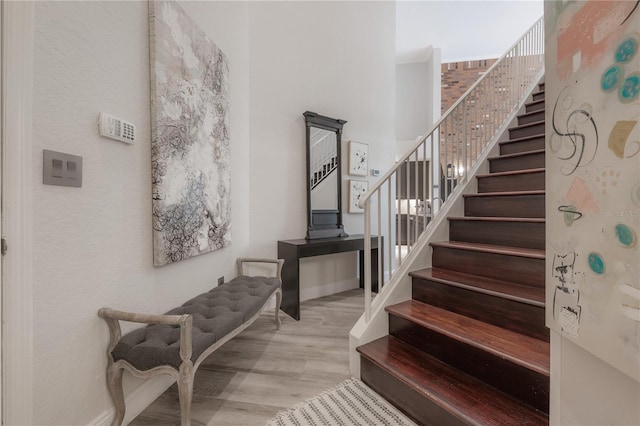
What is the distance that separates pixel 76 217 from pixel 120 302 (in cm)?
50

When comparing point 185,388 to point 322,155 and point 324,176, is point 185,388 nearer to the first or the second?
point 324,176

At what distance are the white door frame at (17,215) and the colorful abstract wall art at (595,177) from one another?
1.84 meters

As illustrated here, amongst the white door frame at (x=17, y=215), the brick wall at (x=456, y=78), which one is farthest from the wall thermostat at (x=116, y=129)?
the brick wall at (x=456, y=78)

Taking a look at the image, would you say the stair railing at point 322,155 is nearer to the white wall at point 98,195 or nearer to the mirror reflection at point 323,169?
the mirror reflection at point 323,169

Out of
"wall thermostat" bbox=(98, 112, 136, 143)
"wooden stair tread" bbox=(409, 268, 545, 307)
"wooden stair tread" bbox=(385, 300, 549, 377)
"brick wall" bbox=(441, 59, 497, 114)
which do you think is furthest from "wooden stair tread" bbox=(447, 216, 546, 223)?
"brick wall" bbox=(441, 59, 497, 114)

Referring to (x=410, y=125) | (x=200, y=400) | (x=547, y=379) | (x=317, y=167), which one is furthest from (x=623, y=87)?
(x=410, y=125)

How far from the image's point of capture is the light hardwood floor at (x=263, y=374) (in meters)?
1.47

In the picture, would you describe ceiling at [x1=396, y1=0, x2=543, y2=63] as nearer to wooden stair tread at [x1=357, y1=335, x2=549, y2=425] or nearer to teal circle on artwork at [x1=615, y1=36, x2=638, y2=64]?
teal circle on artwork at [x1=615, y1=36, x2=638, y2=64]

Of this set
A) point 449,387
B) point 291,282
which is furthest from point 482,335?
point 291,282

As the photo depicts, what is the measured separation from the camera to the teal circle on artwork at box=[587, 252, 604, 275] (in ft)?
2.18

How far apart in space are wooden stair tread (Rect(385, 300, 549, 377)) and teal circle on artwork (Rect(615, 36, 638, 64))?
1133 millimetres

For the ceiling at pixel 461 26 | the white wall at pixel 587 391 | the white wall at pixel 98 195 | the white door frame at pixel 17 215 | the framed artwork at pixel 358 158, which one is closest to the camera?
the white wall at pixel 587 391

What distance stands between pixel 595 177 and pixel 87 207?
1.87 metres

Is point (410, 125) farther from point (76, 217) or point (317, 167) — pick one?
point (76, 217)
